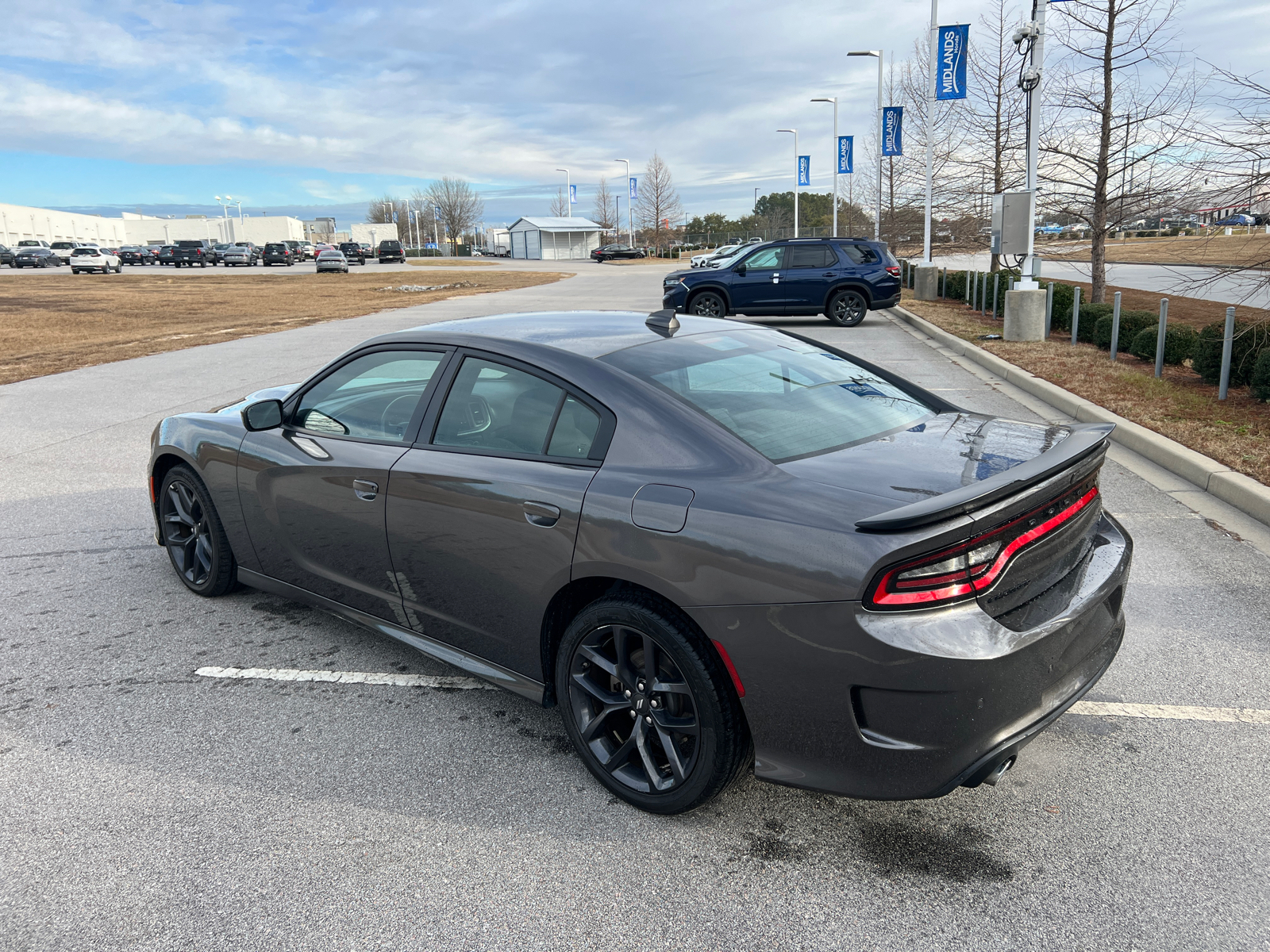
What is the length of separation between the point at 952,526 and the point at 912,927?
3.48ft

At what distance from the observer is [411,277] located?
48250 millimetres

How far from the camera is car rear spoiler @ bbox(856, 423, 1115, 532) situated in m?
2.43

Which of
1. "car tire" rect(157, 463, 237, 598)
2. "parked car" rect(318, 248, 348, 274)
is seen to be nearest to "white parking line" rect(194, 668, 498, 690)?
"car tire" rect(157, 463, 237, 598)

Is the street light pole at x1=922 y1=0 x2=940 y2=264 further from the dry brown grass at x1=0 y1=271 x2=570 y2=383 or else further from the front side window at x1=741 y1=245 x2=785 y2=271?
the dry brown grass at x1=0 y1=271 x2=570 y2=383

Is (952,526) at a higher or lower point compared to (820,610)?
higher

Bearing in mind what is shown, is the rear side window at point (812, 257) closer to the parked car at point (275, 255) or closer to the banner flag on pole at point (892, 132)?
the banner flag on pole at point (892, 132)

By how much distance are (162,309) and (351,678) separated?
96.6ft

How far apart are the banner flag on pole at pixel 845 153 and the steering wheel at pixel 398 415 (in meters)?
36.5

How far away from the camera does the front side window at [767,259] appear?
1952 centimetres

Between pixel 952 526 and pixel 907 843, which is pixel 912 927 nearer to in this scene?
pixel 907 843

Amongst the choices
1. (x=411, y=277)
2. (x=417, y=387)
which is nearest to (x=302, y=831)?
(x=417, y=387)

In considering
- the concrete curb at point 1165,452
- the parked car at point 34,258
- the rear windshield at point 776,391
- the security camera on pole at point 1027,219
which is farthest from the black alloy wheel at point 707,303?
the parked car at point 34,258

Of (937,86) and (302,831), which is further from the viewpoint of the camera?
(937,86)

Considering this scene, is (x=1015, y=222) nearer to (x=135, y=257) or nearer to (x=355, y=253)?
(x=355, y=253)
